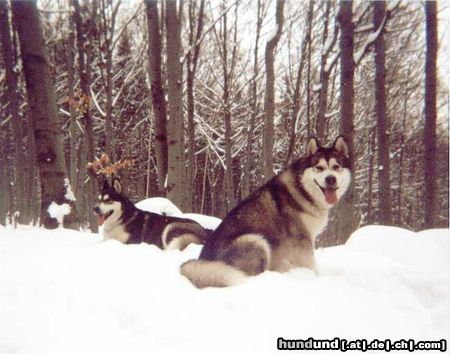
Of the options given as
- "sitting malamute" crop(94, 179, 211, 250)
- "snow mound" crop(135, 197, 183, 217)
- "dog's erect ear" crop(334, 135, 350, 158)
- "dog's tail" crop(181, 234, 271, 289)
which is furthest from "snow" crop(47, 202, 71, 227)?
"dog's erect ear" crop(334, 135, 350, 158)

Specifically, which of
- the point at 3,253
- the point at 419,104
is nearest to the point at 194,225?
the point at 3,253

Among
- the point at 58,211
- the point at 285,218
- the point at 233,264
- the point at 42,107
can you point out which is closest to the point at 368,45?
the point at 285,218

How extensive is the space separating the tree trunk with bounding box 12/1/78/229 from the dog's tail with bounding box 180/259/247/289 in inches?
159

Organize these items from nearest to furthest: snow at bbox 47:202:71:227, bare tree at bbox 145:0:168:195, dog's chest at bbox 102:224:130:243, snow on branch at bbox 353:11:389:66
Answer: snow at bbox 47:202:71:227
dog's chest at bbox 102:224:130:243
snow on branch at bbox 353:11:389:66
bare tree at bbox 145:0:168:195

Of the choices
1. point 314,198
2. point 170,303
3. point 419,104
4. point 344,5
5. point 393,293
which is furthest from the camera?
point 419,104

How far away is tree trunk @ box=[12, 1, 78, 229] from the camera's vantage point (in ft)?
20.5

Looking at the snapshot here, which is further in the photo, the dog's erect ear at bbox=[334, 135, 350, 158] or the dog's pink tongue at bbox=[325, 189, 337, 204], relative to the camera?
the dog's erect ear at bbox=[334, 135, 350, 158]

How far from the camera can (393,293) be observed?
2.86 metres

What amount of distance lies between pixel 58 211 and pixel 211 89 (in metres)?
15.1

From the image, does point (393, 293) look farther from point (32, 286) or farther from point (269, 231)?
point (32, 286)

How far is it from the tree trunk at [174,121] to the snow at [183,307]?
5.24 metres

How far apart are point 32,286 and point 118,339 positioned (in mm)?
1042

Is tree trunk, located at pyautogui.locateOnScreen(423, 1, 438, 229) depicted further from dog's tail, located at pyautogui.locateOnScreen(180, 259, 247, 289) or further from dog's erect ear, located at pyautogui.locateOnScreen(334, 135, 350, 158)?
dog's tail, located at pyautogui.locateOnScreen(180, 259, 247, 289)

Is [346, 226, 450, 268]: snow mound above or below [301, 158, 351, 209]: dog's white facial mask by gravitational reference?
below
